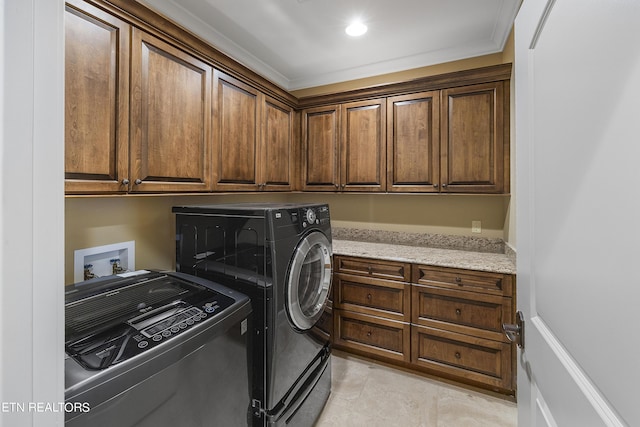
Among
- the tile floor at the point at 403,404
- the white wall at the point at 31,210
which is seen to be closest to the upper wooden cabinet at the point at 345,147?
the tile floor at the point at 403,404

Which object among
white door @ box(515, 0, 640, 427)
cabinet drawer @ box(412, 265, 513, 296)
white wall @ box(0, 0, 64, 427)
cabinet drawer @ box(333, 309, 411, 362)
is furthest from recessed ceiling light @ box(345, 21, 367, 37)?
cabinet drawer @ box(333, 309, 411, 362)

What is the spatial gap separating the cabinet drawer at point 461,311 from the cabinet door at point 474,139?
0.84 meters

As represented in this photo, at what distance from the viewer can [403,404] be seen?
6.48ft

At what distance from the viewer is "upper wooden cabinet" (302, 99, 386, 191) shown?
2.64 meters

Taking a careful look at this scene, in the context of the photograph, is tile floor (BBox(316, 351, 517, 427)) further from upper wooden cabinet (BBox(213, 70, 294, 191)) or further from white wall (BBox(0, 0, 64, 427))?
white wall (BBox(0, 0, 64, 427))

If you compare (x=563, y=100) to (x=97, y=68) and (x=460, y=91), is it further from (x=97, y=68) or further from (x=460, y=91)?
(x=460, y=91)

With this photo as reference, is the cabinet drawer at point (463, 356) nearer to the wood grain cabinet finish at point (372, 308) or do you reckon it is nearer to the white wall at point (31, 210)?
the wood grain cabinet finish at point (372, 308)

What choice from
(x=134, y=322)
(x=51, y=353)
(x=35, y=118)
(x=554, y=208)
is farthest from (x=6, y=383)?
(x=554, y=208)

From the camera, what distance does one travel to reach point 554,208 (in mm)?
649

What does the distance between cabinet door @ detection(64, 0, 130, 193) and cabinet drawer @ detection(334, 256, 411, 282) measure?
1.67m

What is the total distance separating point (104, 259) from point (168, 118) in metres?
0.91

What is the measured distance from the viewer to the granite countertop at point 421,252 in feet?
6.87

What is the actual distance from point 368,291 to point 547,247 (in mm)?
1793

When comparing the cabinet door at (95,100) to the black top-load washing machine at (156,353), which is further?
the cabinet door at (95,100)
